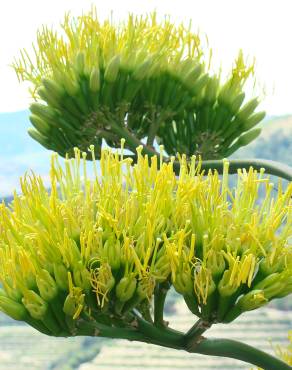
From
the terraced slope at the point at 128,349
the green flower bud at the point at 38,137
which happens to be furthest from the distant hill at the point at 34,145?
the green flower bud at the point at 38,137

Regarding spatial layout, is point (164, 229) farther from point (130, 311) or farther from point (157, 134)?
point (157, 134)

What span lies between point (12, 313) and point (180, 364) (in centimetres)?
4619

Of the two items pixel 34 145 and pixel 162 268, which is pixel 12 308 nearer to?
pixel 162 268

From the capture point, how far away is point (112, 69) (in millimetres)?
3348

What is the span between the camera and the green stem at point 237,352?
256 centimetres

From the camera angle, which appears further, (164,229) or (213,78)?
(213,78)

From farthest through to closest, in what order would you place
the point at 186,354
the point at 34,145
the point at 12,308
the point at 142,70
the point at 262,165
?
the point at 34,145 → the point at 186,354 → the point at 142,70 → the point at 262,165 → the point at 12,308

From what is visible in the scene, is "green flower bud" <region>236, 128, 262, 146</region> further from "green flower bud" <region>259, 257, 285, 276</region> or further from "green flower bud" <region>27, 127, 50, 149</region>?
"green flower bud" <region>259, 257, 285, 276</region>

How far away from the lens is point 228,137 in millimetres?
3852

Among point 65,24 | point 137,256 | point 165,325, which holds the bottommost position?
Result: point 165,325

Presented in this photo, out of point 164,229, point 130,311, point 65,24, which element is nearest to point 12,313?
point 130,311

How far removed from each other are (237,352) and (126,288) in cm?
46

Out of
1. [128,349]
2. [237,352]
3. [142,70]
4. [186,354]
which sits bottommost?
[128,349]

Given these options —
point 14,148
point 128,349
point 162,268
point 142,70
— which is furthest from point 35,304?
point 14,148
